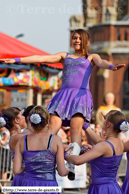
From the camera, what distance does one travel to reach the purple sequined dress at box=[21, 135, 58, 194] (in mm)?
3939

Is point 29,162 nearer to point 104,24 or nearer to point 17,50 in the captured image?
Answer: point 17,50

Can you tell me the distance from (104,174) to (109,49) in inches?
1010

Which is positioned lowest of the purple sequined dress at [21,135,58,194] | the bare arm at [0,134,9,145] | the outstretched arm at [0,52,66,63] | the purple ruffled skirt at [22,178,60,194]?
the bare arm at [0,134,9,145]

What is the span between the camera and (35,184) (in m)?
3.99

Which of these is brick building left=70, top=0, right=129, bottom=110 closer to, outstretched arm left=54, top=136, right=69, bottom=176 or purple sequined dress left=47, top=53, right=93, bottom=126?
purple sequined dress left=47, top=53, right=93, bottom=126

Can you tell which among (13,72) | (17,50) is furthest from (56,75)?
(17,50)

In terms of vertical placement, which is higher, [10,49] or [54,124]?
[10,49]

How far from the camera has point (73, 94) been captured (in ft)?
15.9

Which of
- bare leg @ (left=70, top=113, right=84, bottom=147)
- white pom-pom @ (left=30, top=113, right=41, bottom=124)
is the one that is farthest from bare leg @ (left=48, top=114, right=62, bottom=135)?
white pom-pom @ (left=30, top=113, right=41, bottom=124)

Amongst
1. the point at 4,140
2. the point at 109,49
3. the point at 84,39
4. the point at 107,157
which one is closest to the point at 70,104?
the point at 84,39

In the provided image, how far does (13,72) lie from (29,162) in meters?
5.25

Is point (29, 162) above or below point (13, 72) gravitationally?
below

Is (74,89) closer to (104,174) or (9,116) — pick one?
(9,116)

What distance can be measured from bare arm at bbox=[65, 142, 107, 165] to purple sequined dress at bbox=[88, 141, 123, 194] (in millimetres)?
109
